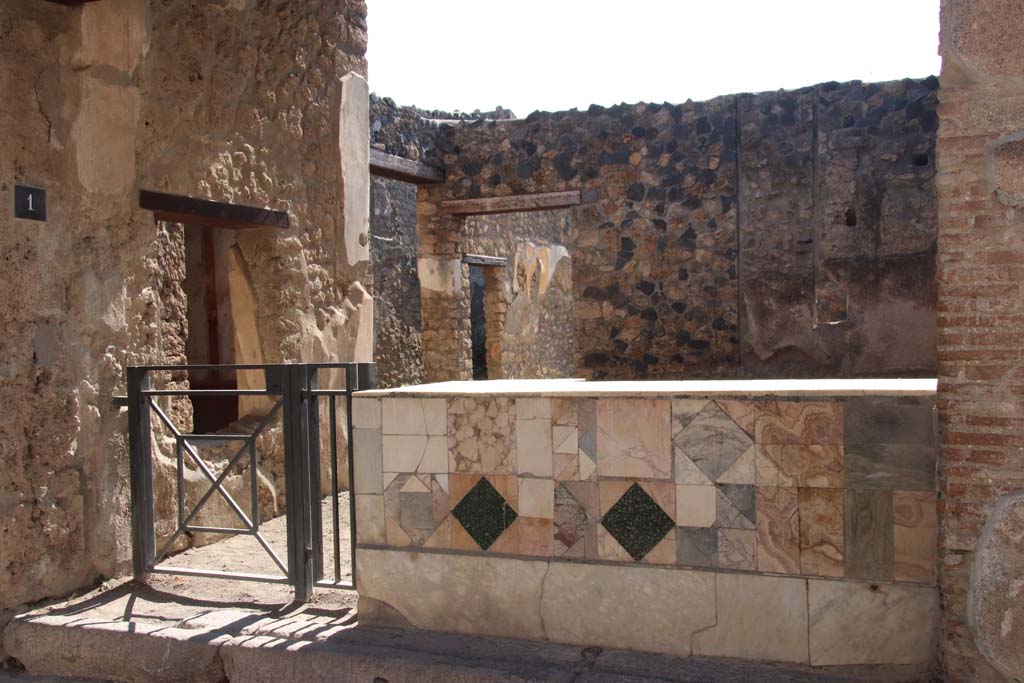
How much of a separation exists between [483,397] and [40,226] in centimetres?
213

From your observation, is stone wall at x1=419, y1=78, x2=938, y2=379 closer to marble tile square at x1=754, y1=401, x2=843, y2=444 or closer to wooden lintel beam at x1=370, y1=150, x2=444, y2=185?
wooden lintel beam at x1=370, y1=150, x2=444, y2=185

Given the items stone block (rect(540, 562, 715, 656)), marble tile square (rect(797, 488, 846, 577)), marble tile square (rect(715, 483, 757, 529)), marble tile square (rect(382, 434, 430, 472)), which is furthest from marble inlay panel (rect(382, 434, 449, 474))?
marble tile square (rect(797, 488, 846, 577))

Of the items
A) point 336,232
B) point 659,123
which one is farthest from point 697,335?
point 336,232

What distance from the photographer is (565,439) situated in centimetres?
345

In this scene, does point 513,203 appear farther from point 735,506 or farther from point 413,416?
point 735,506

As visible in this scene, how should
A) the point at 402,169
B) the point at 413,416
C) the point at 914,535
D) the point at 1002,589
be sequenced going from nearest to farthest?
the point at 1002,589 → the point at 914,535 → the point at 413,416 → the point at 402,169

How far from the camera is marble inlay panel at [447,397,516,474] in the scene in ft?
11.6

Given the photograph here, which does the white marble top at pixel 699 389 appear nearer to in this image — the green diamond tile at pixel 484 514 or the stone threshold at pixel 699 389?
the stone threshold at pixel 699 389

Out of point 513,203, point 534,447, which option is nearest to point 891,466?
point 534,447

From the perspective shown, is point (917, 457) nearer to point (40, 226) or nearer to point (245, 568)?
point (245, 568)

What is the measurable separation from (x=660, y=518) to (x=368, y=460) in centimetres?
118

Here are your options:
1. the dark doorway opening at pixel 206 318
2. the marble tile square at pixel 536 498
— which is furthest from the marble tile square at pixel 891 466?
the dark doorway opening at pixel 206 318

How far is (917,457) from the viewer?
3008 millimetres

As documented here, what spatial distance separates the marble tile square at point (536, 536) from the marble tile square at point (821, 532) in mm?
897
